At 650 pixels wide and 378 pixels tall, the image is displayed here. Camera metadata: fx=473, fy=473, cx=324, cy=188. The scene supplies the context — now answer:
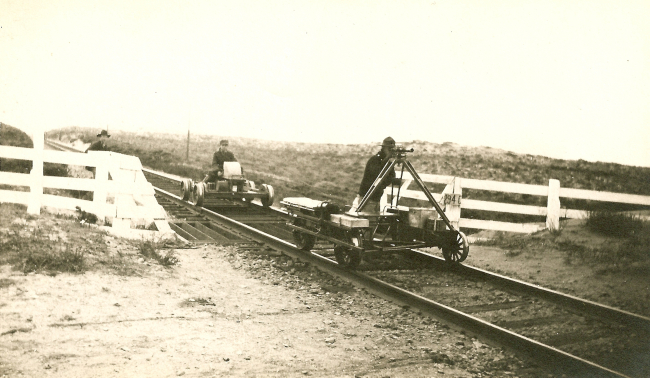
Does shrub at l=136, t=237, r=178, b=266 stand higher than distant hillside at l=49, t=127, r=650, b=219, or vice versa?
distant hillside at l=49, t=127, r=650, b=219

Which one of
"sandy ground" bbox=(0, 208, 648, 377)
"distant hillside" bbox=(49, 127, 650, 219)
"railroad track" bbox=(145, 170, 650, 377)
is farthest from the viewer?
"distant hillside" bbox=(49, 127, 650, 219)

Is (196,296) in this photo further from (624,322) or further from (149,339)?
(624,322)

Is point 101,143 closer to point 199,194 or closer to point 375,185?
point 375,185

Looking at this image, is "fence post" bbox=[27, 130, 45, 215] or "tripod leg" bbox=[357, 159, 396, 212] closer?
"fence post" bbox=[27, 130, 45, 215]

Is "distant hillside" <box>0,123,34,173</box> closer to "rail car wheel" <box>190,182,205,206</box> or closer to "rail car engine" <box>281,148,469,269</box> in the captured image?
"rail car engine" <box>281,148,469,269</box>

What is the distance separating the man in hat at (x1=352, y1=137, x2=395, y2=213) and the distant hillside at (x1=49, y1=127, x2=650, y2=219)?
35.5 inches

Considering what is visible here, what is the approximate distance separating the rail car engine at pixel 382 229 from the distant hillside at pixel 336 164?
4.51 ft

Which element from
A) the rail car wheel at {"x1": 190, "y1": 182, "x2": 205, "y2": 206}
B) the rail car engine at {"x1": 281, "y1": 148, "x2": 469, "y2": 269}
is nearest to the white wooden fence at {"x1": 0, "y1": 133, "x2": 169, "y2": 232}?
the rail car engine at {"x1": 281, "y1": 148, "x2": 469, "y2": 269}

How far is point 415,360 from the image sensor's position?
3.65m

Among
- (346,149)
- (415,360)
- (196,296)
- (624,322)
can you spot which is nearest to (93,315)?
(196,296)

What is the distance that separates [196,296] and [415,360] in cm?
216

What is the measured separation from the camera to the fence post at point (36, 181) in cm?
541

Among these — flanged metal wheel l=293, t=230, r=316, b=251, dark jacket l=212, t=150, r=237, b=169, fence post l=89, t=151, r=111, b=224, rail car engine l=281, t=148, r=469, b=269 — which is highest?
dark jacket l=212, t=150, r=237, b=169

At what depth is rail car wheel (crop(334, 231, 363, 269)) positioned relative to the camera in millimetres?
5863
